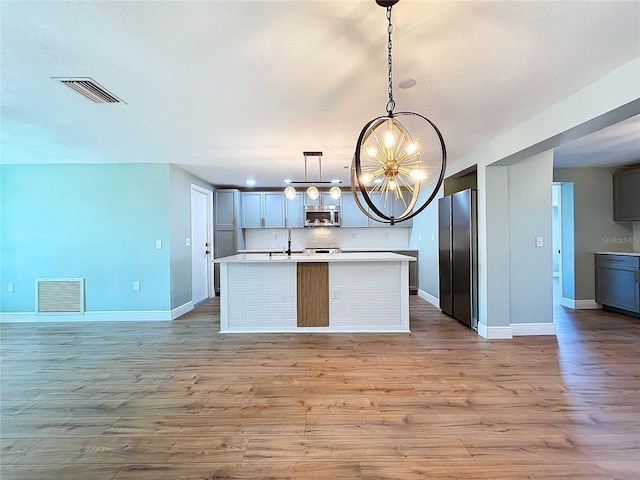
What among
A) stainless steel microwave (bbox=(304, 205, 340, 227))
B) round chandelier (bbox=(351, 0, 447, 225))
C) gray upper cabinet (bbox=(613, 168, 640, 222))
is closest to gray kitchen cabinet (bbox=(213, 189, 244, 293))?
stainless steel microwave (bbox=(304, 205, 340, 227))

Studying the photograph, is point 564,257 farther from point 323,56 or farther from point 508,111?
point 323,56

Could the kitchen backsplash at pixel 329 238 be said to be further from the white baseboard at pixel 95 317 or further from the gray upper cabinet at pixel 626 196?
the gray upper cabinet at pixel 626 196

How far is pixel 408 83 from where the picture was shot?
6.98 feet

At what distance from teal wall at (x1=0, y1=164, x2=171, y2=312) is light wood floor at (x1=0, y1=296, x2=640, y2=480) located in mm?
1074

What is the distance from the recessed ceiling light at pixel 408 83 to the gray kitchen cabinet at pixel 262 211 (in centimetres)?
465

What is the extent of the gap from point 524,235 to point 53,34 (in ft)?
15.4

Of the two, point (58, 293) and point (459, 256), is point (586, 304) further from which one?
point (58, 293)

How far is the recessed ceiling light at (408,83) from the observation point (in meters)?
2.09

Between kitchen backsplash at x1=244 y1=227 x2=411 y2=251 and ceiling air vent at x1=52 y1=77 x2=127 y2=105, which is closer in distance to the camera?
ceiling air vent at x1=52 y1=77 x2=127 y2=105

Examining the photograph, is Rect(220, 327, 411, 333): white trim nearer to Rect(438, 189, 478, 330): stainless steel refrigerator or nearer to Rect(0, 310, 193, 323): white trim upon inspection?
Rect(438, 189, 478, 330): stainless steel refrigerator

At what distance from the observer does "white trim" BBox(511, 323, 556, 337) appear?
3.80m

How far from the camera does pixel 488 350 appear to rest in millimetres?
3307

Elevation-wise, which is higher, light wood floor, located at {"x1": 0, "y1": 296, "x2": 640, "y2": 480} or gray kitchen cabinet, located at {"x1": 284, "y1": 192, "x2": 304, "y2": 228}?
gray kitchen cabinet, located at {"x1": 284, "y1": 192, "x2": 304, "y2": 228}

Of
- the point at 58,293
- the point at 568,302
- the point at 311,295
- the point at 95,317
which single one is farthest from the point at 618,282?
the point at 58,293
